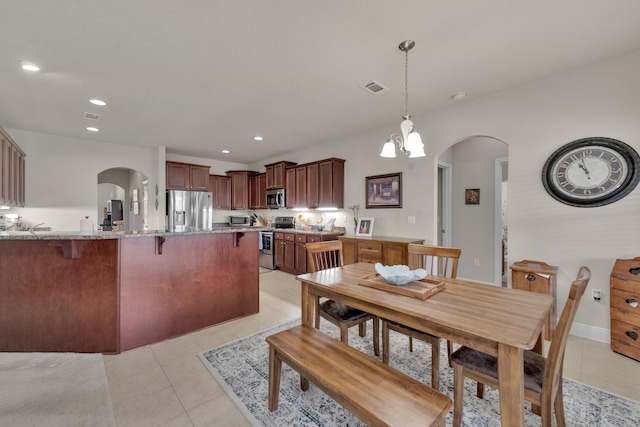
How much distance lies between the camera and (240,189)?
24.5 ft

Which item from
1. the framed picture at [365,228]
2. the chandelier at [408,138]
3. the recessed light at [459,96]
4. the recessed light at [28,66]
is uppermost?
the recessed light at [459,96]

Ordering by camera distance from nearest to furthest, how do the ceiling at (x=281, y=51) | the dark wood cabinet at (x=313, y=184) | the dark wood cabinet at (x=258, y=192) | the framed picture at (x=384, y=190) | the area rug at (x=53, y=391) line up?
the area rug at (x=53, y=391) → the ceiling at (x=281, y=51) → the framed picture at (x=384, y=190) → the dark wood cabinet at (x=313, y=184) → the dark wood cabinet at (x=258, y=192)

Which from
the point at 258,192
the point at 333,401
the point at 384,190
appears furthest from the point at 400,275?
the point at 258,192

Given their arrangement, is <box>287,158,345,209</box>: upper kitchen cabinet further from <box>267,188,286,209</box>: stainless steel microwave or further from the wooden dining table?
the wooden dining table

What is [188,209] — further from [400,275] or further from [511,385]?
[511,385]

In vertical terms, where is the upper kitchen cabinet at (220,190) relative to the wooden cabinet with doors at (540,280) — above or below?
above

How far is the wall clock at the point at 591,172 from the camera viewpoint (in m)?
2.49

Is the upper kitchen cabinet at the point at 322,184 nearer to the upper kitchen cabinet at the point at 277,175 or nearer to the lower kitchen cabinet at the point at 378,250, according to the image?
the upper kitchen cabinet at the point at 277,175

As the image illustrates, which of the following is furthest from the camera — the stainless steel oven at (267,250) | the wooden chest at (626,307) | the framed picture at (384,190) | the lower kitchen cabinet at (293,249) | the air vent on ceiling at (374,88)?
the stainless steel oven at (267,250)

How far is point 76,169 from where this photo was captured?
515 cm

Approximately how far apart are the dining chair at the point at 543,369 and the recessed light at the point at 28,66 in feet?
14.2

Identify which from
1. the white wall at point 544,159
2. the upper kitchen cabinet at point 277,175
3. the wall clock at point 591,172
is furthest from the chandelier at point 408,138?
the upper kitchen cabinet at point 277,175

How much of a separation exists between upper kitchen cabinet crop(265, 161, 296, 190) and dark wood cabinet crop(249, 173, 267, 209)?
0.45m

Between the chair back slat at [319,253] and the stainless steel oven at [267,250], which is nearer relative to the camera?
the chair back slat at [319,253]
